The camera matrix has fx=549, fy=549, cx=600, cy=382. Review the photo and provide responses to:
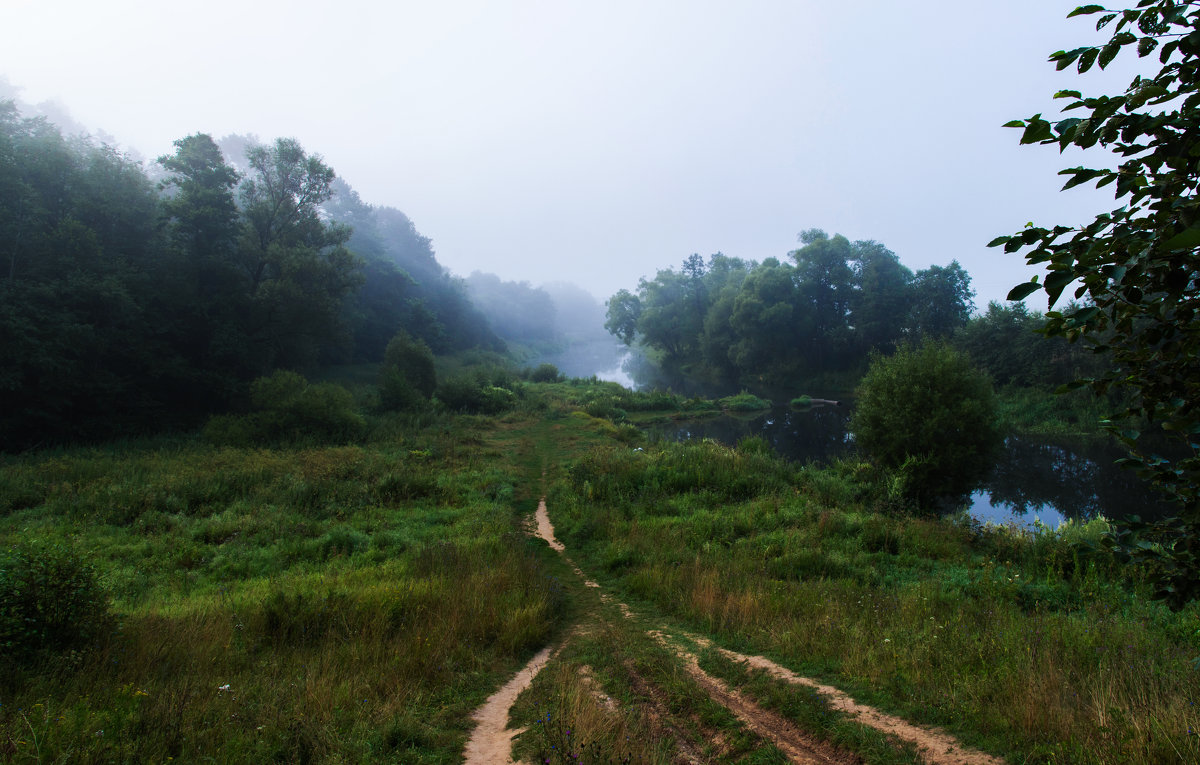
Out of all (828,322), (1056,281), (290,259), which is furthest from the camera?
(828,322)

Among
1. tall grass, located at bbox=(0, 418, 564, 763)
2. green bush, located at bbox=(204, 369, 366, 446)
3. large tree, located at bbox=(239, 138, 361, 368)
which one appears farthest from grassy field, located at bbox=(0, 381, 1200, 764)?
large tree, located at bbox=(239, 138, 361, 368)

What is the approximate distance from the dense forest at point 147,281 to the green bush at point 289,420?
14.7ft

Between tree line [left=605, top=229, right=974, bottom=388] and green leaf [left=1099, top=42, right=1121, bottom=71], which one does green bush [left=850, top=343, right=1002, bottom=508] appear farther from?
tree line [left=605, top=229, right=974, bottom=388]

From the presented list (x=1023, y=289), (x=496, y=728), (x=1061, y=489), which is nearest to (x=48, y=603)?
(x=496, y=728)

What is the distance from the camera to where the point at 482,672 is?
20.2 feet

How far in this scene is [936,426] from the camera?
55.5ft

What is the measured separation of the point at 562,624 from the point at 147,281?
1035 inches

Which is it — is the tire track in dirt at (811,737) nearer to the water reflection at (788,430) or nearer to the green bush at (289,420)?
the water reflection at (788,430)

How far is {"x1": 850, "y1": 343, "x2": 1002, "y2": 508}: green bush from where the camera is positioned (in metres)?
17.0

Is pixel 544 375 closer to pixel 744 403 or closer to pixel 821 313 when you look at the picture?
pixel 744 403

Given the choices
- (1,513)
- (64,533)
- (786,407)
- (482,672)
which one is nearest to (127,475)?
(1,513)

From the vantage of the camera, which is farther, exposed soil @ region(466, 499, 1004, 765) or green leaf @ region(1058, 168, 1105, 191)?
exposed soil @ region(466, 499, 1004, 765)

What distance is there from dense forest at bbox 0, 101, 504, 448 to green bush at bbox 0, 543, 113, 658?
1827 cm

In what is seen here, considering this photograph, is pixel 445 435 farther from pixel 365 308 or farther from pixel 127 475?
pixel 365 308
